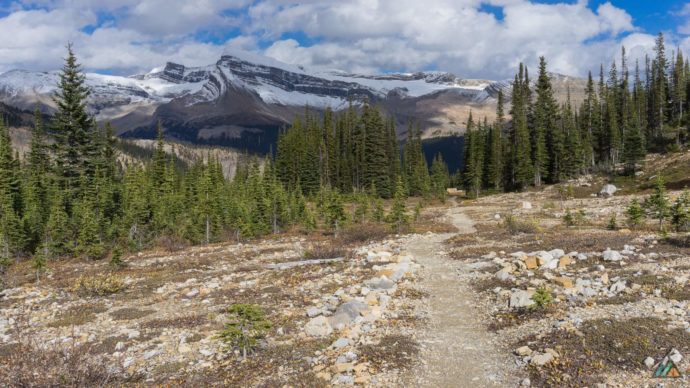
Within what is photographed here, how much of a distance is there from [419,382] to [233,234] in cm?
3442

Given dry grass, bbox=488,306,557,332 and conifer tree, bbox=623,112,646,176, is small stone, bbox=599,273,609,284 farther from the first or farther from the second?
conifer tree, bbox=623,112,646,176

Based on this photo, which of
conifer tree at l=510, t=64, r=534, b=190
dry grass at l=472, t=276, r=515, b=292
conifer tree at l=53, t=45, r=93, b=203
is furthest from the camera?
conifer tree at l=510, t=64, r=534, b=190

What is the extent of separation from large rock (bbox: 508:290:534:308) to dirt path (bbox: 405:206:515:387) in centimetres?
125

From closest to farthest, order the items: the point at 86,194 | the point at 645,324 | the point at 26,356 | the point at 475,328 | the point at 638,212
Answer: the point at 26,356 → the point at 645,324 → the point at 475,328 → the point at 638,212 → the point at 86,194

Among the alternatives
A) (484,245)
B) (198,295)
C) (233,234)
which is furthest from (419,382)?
(233,234)

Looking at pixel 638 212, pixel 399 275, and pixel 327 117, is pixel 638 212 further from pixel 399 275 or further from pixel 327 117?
pixel 327 117

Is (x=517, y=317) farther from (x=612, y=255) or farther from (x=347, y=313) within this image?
(x=612, y=255)

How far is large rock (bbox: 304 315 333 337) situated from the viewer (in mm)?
13539

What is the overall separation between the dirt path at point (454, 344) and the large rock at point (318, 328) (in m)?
2.89

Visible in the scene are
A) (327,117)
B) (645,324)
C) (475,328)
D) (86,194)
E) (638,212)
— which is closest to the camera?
(645,324)

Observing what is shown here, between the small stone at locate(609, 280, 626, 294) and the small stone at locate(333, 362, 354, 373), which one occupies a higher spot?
the small stone at locate(609, 280, 626, 294)

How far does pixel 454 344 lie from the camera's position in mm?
12242

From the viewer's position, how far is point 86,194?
41219 millimetres

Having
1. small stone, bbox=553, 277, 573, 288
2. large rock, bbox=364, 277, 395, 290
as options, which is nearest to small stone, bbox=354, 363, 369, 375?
large rock, bbox=364, 277, 395, 290
